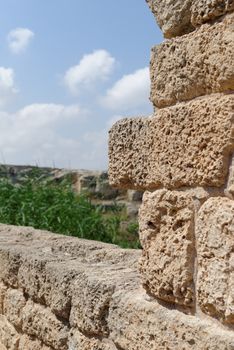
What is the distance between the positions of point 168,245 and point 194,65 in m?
0.61

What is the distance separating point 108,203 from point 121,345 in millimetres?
6060

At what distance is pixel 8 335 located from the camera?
12.2 ft

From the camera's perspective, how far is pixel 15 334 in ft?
11.8

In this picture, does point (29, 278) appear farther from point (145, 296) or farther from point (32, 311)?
point (145, 296)

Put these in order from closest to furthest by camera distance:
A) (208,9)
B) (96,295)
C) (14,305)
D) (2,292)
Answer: (208,9) → (96,295) → (14,305) → (2,292)

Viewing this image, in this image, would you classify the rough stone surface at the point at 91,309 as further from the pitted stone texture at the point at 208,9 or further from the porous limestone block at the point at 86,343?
the pitted stone texture at the point at 208,9

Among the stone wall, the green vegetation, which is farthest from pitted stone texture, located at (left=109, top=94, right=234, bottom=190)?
the green vegetation

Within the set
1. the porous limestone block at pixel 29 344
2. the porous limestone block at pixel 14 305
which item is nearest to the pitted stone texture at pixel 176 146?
the porous limestone block at pixel 29 344

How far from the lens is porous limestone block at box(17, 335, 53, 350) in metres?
3.24

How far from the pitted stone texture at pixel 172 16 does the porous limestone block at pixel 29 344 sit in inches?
69.6

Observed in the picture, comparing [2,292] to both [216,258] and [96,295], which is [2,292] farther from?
[216,258]

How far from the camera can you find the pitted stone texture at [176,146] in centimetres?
186

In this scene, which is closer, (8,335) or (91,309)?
(91,309)

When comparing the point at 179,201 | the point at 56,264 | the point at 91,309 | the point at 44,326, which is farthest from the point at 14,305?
the point at 179,201
